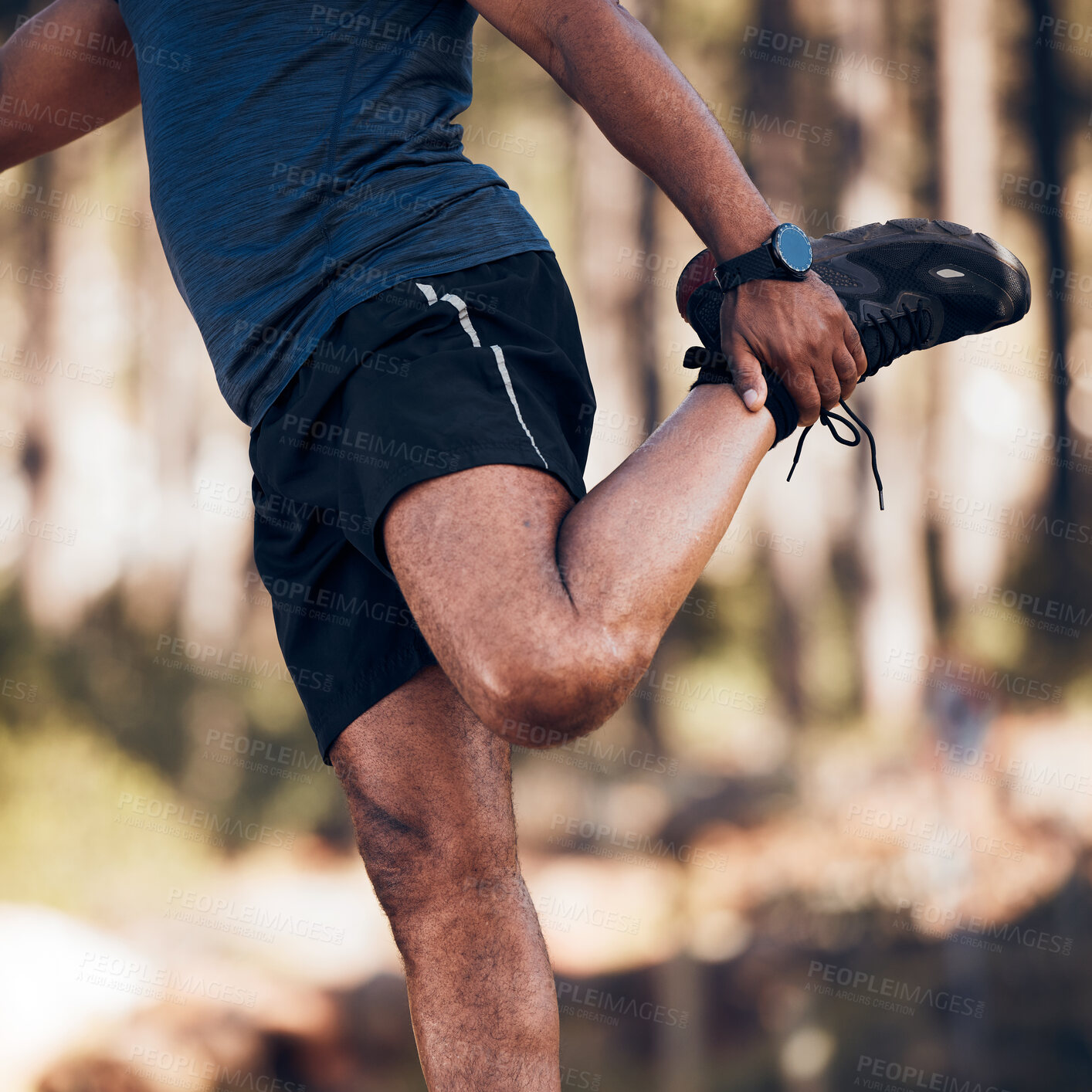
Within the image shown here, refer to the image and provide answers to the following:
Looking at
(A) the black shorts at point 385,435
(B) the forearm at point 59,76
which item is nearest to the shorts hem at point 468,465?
(A) the black shorts at point 385,435

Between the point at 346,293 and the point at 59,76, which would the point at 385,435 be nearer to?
the point at 346,293

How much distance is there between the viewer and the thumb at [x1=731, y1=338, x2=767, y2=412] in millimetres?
1032

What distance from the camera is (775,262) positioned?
1039 millimetres

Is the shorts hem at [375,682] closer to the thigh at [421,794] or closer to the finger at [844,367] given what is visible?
the thigh at [421,794]

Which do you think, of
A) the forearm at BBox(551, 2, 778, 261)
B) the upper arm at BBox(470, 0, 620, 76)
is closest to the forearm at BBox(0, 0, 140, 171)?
the upper arm at BBox(470, 0, 620, 76)

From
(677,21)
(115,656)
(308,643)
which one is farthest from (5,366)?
(308,643)

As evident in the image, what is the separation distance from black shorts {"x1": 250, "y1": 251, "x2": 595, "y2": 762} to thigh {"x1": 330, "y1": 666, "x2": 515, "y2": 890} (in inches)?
1.2

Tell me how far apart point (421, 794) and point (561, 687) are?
0.32 m

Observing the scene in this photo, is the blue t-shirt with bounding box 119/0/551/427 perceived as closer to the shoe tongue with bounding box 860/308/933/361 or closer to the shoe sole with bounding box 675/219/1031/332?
the shoe sole with bounding box 675/219/1031/332

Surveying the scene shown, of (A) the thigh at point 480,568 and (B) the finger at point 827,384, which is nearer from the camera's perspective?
(A) the thigh at point 480,568

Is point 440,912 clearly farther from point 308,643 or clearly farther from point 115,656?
point 115,656

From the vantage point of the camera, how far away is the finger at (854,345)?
3.55 ft

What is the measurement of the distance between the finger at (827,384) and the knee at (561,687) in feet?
1.20

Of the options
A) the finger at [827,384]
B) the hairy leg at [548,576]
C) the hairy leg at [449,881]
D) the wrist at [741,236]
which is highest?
the wrist at [741,236]
